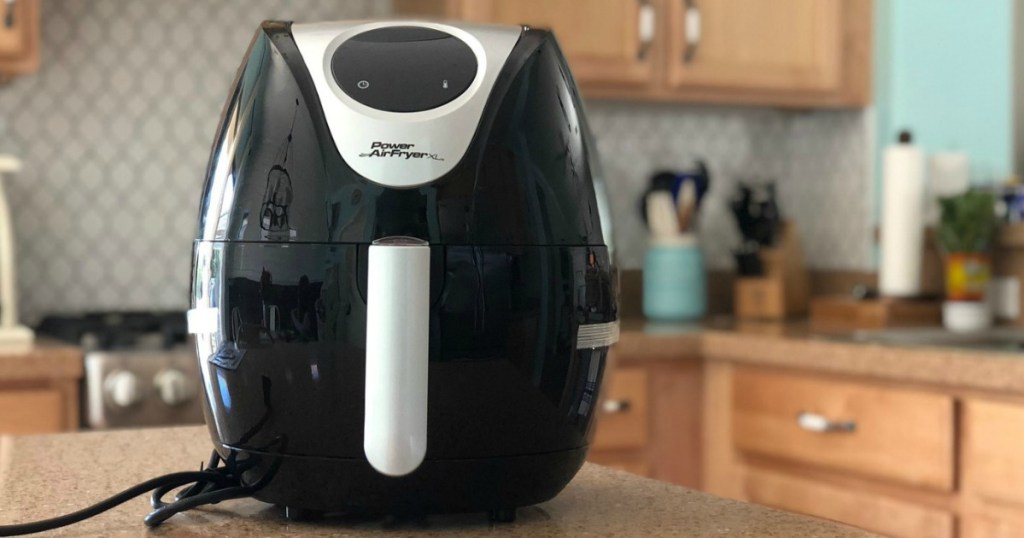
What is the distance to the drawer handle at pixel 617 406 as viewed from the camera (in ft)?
7.78

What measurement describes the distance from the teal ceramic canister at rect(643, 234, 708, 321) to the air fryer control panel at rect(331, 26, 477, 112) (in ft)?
6.87

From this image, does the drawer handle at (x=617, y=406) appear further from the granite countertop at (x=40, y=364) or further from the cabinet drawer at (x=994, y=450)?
the granite countertop at (x=40, y=364)

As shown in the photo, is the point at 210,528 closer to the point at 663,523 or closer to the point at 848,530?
the point at 663,523

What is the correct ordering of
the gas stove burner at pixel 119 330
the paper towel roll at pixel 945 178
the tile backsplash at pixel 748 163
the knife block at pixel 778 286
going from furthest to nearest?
the tile backsplash at pixel 748 163 < the knife block at pixel 778 286 < the paper towel roll at pixel 945 178 < the gas stove burner at pixel 119 330

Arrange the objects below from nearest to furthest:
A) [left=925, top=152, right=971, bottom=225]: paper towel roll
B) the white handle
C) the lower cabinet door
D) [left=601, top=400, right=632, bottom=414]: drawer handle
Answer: the lower cabinet door < the white handle < [left=601, top=400, right=632, bottom=414]: drawer handle < [left=925, top=152, right=971, bottom=225]: paper towel roll

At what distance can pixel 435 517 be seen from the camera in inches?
30.0

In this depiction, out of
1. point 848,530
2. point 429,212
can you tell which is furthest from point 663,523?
point 429,212

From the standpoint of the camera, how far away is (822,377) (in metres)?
2.22

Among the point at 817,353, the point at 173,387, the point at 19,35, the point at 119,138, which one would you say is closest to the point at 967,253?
the point at 817,353

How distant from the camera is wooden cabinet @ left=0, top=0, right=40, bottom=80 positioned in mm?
2186

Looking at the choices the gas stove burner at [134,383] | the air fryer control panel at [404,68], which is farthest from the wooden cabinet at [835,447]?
the air fryer control panel at [404,68]

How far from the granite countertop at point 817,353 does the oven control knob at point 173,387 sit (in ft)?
2.67

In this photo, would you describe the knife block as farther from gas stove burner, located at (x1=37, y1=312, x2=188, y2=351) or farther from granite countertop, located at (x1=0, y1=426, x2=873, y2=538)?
granite countertop, located at (x1=0, y1=426, x2=873, y2=538)

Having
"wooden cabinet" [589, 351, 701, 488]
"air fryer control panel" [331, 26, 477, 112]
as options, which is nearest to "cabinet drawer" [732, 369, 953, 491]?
"wooden cabinet" [589, 351, 701, 488]
